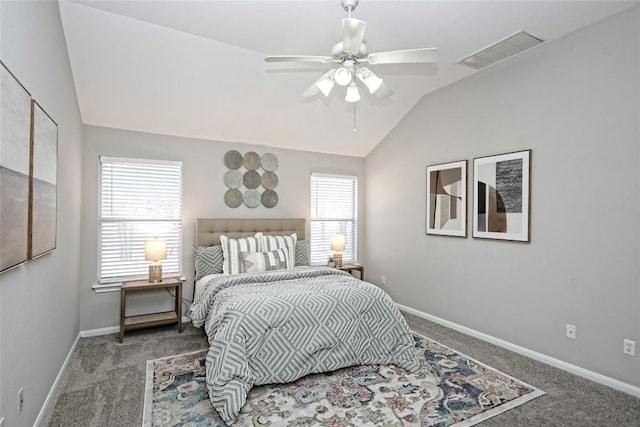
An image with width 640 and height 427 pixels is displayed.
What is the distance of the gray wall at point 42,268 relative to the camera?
5.45 ft

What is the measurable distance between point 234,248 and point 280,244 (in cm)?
59

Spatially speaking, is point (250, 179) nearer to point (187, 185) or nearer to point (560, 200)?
point (187, 185)

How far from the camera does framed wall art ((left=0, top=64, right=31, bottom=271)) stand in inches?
59.0

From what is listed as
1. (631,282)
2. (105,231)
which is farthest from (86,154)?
(631,282)

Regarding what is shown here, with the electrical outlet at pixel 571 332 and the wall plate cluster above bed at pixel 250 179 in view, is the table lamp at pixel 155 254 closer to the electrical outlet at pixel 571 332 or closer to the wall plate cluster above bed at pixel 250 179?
the wall plate cluster above bed at pixel 250 179

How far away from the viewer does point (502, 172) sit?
11.5 ft

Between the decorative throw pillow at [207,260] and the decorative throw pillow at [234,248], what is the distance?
0.08m

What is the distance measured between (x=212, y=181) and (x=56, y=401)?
8.99 feet

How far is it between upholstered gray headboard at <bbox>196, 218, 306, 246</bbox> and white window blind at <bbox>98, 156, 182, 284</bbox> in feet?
0.94

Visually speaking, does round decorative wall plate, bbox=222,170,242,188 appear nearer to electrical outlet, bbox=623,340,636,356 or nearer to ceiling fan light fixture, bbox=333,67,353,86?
ceiling fan light fixture, bbox=333,67,353,86

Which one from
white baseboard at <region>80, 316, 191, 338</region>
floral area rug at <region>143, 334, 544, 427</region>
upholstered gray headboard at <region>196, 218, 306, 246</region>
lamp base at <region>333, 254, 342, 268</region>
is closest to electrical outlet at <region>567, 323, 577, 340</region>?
floral area rug at <region>143, 334, 544, 427</region>

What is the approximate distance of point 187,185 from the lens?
430cm

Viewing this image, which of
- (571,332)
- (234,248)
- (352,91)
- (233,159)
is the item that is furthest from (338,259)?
(352,91)

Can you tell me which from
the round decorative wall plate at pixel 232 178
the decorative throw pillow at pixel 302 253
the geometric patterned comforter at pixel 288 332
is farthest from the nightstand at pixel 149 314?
the decorative throw pillow at pixel 302 253
